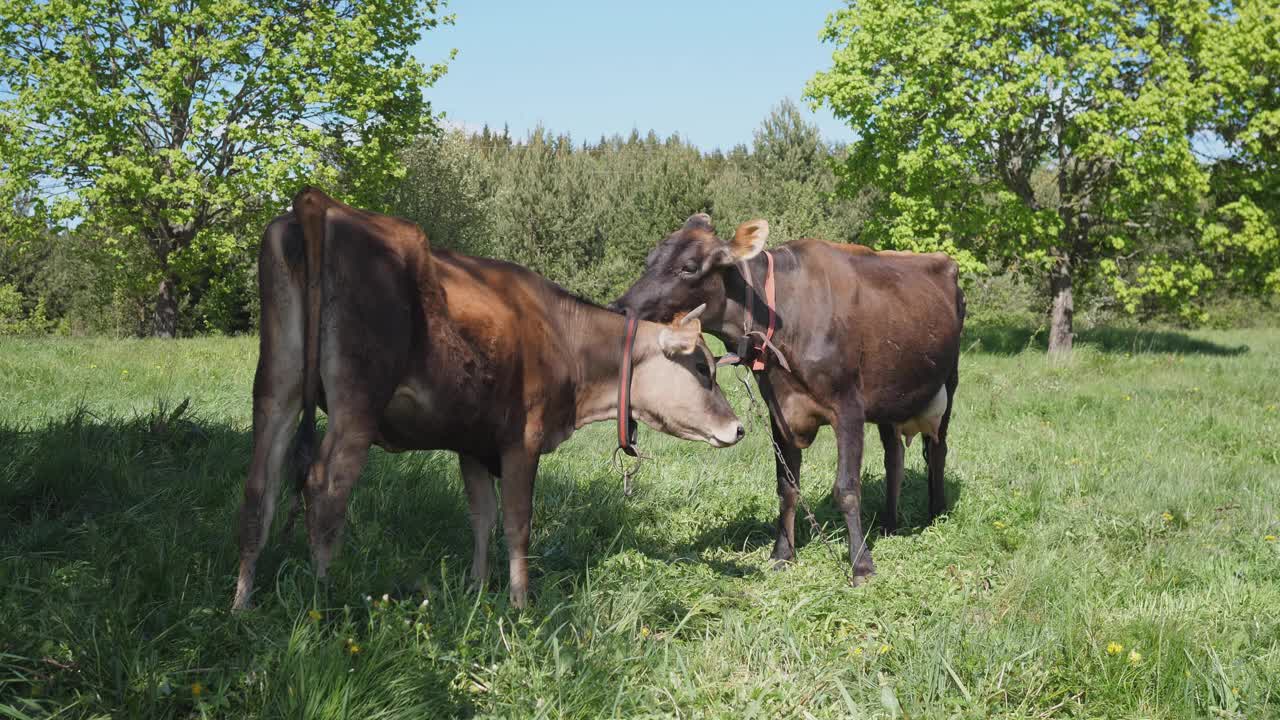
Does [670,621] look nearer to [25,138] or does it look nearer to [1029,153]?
[1029,153]

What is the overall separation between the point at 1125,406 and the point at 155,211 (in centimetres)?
2324

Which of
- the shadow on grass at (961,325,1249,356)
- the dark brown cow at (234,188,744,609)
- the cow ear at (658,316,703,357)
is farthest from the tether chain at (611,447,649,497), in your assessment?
the shadow on grass at (961,325,1249,356)

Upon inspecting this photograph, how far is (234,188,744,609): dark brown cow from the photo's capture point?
12.5 ft

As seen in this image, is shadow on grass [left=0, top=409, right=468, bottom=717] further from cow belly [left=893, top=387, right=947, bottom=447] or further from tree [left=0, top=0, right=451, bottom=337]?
tree [left=0, top=0, right=451, bottom=337]

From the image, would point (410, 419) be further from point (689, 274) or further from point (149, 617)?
point (689, 274)

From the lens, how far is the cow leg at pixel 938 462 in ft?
23.4

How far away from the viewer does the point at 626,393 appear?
5.12 m

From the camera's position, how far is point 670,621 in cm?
471

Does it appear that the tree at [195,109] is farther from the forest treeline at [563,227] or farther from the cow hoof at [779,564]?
the cow hoof at [779,564]

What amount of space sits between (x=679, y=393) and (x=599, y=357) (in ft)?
1.69

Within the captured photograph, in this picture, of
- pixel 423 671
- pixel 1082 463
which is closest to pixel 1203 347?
pixel 1082 463

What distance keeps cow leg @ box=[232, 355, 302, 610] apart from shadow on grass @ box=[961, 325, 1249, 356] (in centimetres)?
1859

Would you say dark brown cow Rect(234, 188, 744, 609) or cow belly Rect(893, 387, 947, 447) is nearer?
dark brown cow Rect(234, 188, 744, 609)

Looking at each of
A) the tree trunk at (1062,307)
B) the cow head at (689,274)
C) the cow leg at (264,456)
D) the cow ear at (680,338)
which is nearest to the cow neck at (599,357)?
the cow ear at (680,338)
